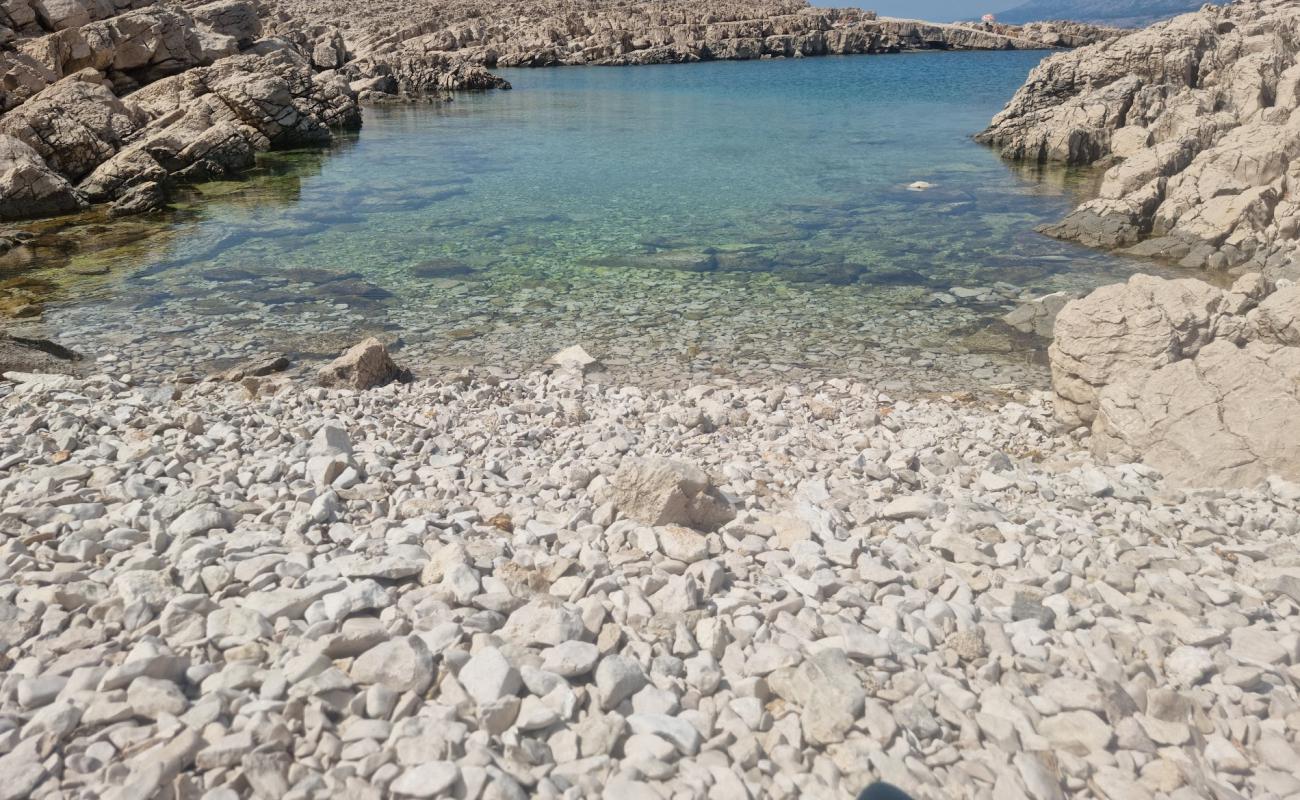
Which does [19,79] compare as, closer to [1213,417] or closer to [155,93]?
[155,93]

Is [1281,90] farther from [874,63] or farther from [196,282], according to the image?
[874,63]

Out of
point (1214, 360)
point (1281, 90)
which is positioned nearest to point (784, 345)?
point (1214, 360)

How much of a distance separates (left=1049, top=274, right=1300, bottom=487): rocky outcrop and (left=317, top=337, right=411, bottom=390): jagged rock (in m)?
8.32

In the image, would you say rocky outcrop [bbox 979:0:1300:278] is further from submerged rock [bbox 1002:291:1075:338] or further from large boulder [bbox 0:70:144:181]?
large boulder [bbox 0:70:144:181]

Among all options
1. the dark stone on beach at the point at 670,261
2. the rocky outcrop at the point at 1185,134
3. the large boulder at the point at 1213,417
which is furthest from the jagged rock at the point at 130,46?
the large boulder at the point at 1213,417

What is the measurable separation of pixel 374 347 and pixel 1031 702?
8477 millimetres

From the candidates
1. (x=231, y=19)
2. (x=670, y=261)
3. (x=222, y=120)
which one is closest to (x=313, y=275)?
(x=670, y=261)

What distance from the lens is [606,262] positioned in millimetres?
17016

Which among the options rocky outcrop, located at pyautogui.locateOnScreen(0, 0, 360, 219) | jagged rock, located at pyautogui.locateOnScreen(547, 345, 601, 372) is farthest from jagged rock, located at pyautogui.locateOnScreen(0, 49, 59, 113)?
jagged rock, located at pyautogui.locateOnScreen(547, 345, 601, 372)

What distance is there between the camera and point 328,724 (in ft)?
13.3

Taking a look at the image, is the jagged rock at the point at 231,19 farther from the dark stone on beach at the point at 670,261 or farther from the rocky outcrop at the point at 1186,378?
the rocky outcrop at the point at 1186,378

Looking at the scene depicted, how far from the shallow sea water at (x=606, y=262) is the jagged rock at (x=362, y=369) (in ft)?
3.39

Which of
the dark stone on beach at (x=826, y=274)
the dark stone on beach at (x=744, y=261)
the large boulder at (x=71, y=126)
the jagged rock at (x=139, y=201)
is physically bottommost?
the dark stone on beach at (x=826, y=274)

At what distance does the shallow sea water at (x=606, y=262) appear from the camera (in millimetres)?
12266
